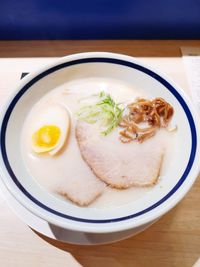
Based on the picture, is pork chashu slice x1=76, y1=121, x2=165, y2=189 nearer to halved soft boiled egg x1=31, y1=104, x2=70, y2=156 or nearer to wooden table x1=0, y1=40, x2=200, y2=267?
halved soft boiled egg x1=31, y1=104, x2=70, y2=156

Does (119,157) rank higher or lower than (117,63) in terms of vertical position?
lower

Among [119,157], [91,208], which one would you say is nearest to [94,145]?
[119,157]

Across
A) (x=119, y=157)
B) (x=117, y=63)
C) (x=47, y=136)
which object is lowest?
(x=119, y=157)

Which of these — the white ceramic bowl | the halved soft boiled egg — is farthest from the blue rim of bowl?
the halved soft boiled egg

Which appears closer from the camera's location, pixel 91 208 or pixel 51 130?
pixel 91 208

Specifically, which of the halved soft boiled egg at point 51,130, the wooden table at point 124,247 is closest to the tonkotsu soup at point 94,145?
the halved soft boiled egg at point 51,130

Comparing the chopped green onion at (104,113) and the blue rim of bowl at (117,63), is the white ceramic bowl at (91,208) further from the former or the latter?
the chopped green onion at (104,113)

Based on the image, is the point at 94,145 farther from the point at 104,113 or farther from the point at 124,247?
the point at 124,247

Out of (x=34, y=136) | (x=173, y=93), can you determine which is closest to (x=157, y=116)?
(x=173, y=93)
